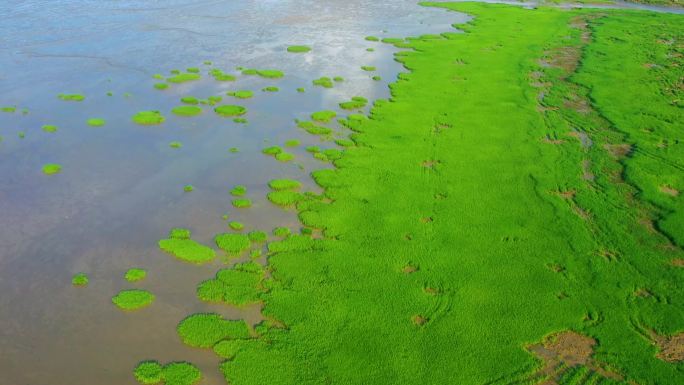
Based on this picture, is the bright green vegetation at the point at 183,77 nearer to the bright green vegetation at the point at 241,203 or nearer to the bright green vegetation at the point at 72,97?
the bright green vegetation at the point at 72,97

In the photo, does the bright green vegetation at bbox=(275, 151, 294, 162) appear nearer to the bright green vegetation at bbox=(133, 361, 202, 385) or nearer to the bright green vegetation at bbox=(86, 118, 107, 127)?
the bright green vegetation at bbox=(86, 118, 107, 127)

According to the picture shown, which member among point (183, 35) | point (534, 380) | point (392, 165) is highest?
point (183, 35)

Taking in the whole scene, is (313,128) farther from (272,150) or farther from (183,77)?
(183,77)

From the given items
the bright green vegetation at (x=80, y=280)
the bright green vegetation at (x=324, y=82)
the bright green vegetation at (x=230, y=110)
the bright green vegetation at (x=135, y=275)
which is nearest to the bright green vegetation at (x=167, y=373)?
the bright green vegetation at (x=135, y=275)

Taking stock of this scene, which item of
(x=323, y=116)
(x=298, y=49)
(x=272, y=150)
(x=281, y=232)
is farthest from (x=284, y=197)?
(x=298, y=49)

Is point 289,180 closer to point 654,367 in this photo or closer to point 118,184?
point 118,184

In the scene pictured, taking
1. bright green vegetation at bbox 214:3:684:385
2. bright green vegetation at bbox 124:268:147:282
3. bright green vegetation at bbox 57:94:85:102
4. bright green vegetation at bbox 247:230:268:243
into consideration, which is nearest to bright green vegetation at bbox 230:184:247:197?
bright green vegetation at bbox 214:3:684:385

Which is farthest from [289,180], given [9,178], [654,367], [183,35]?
[183,35]
